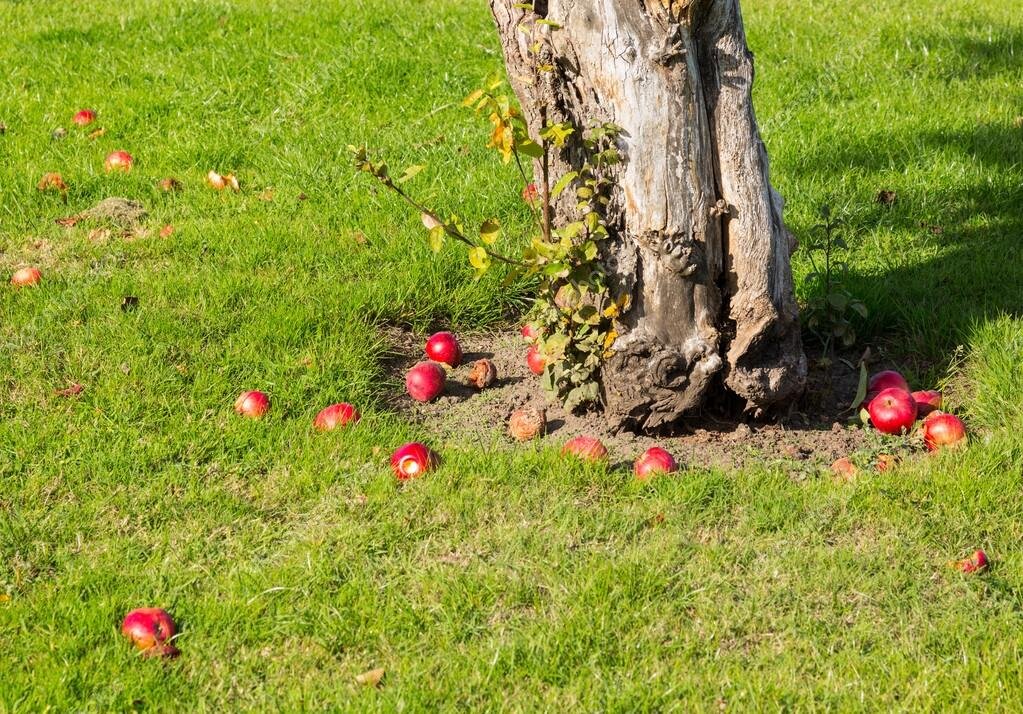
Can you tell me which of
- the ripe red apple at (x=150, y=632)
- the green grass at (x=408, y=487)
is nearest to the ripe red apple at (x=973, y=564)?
the green grass at (x=408, y=487)

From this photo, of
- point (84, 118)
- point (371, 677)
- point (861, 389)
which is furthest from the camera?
point (84, 118)

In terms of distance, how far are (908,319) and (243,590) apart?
271 cm

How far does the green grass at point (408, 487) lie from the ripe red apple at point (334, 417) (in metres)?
0.05

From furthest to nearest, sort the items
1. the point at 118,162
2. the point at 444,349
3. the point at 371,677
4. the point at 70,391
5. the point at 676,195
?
the point at 118,162, the point at 444,349, the point at 70,391, the point at 676,195, the point at 371,677

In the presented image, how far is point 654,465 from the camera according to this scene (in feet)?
12.5

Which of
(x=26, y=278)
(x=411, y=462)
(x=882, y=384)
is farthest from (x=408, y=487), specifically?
(x=26, y=278)

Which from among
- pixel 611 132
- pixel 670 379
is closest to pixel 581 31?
pixel 611 132

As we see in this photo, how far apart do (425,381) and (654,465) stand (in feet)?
3.09

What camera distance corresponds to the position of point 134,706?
2990mm

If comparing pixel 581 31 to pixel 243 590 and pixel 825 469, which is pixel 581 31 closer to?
pixel 825 469

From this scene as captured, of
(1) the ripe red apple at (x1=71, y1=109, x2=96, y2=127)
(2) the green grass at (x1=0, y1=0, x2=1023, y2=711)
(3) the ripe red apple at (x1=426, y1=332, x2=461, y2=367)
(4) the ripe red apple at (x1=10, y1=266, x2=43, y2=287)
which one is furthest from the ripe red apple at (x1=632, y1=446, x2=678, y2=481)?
(1) the ripe red apple at (x1=71, y1=109, x2=96, y2=127)

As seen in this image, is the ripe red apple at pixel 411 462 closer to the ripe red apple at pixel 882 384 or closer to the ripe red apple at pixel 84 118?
the ripe red apple at pixel 882 384

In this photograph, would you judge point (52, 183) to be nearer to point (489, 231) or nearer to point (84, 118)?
point (84, 118)

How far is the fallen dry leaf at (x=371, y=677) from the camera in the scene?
3.05 meters
